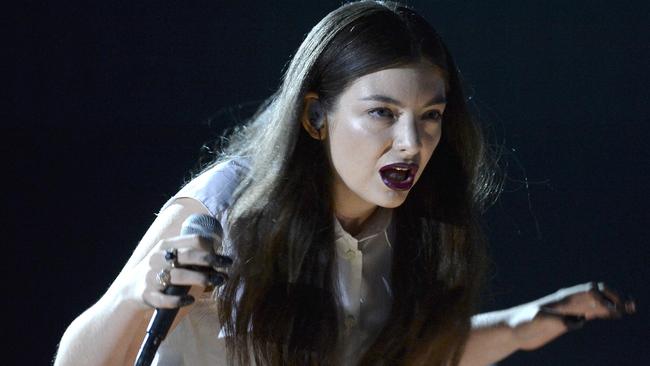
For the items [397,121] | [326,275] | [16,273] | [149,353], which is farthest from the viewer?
[16,273]

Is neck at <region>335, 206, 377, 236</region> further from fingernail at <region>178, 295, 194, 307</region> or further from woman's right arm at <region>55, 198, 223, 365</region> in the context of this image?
fingernail at <region>178, 295, 194, 307</region>

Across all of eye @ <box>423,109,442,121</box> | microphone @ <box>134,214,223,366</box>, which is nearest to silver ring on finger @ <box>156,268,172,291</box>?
microphone @ <box>134,214,223,366</box>

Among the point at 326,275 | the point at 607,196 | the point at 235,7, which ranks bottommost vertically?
the point at 607,196

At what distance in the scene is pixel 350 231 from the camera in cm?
187

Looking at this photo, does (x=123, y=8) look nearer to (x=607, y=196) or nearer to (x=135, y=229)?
(x=135, y=229)

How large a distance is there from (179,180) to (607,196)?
0.89 m

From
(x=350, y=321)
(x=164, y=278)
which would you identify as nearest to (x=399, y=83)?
(x=350, y=321)

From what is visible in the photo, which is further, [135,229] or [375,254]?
[135,229]

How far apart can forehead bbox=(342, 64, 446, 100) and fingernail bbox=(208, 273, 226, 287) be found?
49 centimetres

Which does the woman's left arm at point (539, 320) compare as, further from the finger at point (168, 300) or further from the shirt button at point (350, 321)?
the finger at point (168, 300)

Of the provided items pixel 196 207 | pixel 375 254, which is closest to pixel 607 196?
pixel 375 254

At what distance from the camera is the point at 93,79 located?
2357mm

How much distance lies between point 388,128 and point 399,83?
68 mm

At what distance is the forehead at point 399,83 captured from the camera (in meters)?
1.67
